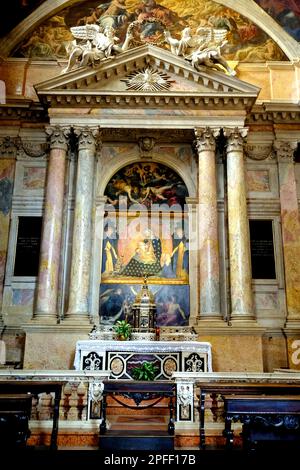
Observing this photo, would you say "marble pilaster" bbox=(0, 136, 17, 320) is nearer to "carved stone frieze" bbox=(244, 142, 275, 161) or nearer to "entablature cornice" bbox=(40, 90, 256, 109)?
"entablature cornice" bbox=(40, 90, 256, 109)

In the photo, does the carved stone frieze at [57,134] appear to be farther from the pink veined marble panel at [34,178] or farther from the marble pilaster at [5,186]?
the marble pilaster at [5,186]

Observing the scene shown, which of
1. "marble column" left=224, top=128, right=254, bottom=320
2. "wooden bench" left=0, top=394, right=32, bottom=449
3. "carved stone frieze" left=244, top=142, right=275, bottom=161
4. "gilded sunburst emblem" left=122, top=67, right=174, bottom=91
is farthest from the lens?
"carved stone frieze" left=244, top=142, right=275, bottom=161

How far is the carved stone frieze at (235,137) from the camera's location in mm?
12758

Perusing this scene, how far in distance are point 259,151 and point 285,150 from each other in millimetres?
716

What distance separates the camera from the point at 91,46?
42.5 feet

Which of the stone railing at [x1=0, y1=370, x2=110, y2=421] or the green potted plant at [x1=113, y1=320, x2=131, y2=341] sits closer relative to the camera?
the stone railing at [x1=0, y1=370, x2=110, y2=421]

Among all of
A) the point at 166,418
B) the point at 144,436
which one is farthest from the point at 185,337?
the point at 144,436

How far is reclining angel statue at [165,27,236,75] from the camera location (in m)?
12.8

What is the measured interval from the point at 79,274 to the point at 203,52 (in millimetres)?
6721

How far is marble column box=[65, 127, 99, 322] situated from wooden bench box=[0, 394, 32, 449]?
5866mm

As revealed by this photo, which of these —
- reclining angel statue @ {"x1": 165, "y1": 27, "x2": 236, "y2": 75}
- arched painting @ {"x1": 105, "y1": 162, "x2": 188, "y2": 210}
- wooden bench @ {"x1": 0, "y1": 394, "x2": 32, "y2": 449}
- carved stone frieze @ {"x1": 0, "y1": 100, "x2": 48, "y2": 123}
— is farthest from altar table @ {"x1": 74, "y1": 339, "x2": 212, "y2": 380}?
reclining angel statue @ {"x1": 165, "y1": 27, "x2": 236, "y2": 75}

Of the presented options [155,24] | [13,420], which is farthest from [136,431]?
[155,24]

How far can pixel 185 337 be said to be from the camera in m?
11.5

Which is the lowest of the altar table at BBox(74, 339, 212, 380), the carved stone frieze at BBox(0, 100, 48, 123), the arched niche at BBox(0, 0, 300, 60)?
the altar table at BBox(74, 339, 212, 380)
